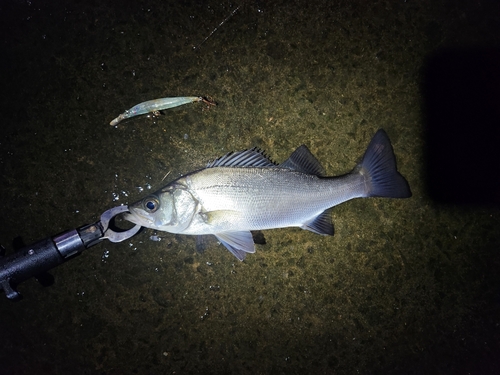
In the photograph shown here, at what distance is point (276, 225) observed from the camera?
7.91 feet

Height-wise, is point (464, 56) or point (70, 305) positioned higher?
point (464, 56)

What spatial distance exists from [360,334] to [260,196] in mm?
1524

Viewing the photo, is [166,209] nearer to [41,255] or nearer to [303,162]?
[41,255]

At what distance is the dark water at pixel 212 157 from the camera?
258 centimetres

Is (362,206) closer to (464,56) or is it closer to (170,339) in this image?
(464,56)

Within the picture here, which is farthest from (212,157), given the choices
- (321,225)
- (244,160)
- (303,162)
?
(321,225)

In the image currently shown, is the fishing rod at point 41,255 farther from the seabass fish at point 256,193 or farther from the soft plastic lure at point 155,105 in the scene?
the soft plastic lure at point 155,105

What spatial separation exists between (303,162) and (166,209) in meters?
1.14

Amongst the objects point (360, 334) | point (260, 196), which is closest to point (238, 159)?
point (260, 196)

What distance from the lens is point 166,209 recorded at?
7.45ft

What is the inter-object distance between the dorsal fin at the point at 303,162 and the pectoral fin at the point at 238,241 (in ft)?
2.12

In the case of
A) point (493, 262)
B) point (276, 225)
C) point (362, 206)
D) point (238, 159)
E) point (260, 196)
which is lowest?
point (493, 262)

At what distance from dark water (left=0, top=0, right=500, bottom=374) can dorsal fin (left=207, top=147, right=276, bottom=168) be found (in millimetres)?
221

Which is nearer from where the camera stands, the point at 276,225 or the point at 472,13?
the point at 276,225
